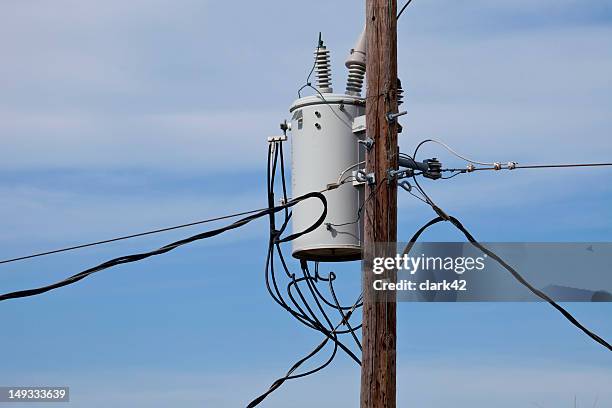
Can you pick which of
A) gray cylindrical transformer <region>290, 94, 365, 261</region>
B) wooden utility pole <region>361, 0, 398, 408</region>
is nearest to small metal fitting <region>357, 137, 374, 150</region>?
wooden utility pole <region>361, 0, 398, 408</region>

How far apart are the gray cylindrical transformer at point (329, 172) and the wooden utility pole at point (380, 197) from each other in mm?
488

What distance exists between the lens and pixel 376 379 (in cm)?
862

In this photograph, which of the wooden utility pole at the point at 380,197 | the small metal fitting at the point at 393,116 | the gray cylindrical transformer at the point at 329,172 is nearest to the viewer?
the wooden utility pole at the point at 380,197

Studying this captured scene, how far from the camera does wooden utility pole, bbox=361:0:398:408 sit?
8.65 m

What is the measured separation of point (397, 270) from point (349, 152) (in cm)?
120

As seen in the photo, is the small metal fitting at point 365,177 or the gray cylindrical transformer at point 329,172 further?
the gray cylindrical transformer at point 329,172

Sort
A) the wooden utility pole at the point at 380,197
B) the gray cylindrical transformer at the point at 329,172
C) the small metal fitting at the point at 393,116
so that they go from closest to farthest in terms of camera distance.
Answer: the wooden utility pole at the point at 380,197 → the small metal fitting at the point at 393,116 → the gray cylindrical transformer at the point at 329,172

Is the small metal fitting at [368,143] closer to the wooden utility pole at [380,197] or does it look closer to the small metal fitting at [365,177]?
the wooden utility pole at [380,197]

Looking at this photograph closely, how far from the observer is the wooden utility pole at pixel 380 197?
8.65 m

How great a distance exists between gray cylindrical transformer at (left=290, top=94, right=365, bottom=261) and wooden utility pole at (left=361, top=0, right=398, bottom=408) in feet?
1.60

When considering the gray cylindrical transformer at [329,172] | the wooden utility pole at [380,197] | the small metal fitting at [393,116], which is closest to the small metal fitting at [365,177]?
the wooden utility pole at [380,197]

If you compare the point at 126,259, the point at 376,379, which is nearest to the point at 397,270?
the point at 376,379

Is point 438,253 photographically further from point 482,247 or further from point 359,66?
point 359,66

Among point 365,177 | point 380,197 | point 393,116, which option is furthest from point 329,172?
point 393,116
